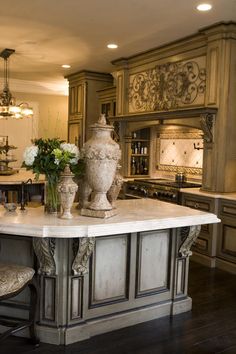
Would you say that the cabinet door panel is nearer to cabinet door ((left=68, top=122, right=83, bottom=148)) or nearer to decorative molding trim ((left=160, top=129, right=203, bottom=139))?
cabinet door ((left=68, top=122, right=83, bottom=148))

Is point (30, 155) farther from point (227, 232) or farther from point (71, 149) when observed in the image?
point (227, 232)

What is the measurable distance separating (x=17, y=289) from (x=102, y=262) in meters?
0.71

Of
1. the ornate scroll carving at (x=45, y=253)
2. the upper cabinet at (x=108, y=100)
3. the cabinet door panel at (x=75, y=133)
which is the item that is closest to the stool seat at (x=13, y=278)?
the ornate scroll carving at (x=45, y=253)

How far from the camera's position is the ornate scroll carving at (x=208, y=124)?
15.7 ft

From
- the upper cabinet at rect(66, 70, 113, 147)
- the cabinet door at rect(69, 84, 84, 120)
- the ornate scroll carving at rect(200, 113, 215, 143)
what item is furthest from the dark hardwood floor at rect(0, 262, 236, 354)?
the cabinet door at rect(69, 84, 84, 120)

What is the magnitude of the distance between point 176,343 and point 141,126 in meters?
3.96

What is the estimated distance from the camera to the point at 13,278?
2.52 meters

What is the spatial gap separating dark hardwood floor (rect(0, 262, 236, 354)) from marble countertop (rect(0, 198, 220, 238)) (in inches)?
32.9

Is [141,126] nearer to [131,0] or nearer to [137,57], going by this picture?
[137,57]

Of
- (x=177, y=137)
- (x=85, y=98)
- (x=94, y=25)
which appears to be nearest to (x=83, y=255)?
(x=94, y=25)

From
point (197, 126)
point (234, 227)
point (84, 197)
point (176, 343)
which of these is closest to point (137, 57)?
point (197, 126)

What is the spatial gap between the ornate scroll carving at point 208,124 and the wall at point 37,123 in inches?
216

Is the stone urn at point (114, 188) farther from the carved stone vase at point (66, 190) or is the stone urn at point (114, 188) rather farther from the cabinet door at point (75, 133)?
the cabinet door at point (75, 133)

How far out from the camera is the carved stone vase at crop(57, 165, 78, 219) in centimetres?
279
